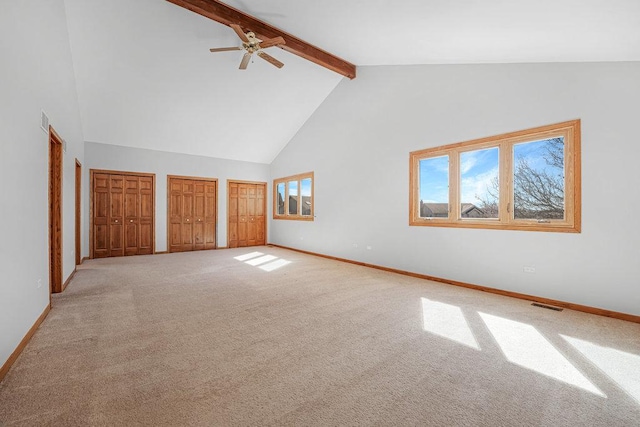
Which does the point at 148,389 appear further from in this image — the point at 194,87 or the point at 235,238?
the point at 235,238

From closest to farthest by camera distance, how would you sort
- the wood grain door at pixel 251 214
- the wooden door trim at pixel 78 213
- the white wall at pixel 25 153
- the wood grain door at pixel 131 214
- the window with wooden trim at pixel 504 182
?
the white wall at pixel 25 153
the window with wooden trim at pixel 504 182
the wooden door trim at pixel 78 213
the wood grain door at pixel 131 214
the wood grain door at pixel 251 214

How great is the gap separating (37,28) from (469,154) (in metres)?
5.61

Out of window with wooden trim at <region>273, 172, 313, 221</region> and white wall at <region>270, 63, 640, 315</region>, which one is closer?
white wall at <region>270, 63, 640, 315</region>

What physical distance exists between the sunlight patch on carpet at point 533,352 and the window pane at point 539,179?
5.44ft

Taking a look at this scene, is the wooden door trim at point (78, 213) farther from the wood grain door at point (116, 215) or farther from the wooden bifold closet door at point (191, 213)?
the wooden bifold closet door at point (191, 213)

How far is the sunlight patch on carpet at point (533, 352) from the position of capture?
81.4 inches

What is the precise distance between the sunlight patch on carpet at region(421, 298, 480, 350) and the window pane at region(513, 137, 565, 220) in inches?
69.4

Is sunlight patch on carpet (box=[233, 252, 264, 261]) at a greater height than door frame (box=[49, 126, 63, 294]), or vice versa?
door frame (box=[49, 126, 63, 294])

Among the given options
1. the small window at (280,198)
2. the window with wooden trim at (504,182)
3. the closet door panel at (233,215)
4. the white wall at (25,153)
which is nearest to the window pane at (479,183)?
the window with wooden trim at (504,182)

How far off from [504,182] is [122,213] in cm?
847

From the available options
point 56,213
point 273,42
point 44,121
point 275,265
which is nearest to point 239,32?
point 273,42

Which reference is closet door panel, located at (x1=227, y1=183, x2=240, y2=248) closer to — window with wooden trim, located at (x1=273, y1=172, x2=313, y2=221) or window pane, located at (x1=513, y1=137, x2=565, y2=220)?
window with wooden trim, located at (x1=273, y1=172, x2=313, y2=221)

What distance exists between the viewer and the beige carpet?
5.52ft

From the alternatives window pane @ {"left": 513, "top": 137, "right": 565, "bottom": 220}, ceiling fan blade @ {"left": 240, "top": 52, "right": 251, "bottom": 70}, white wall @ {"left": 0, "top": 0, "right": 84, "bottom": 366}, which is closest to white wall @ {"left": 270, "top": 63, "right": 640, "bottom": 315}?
window pane @ {"left": 513, "top": 137, "right": 565, "bottom": 220}
